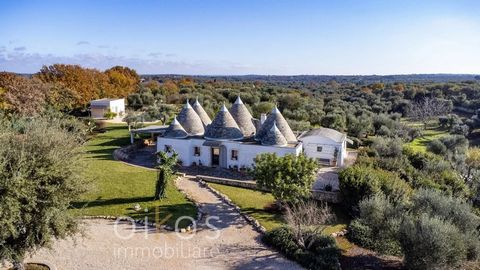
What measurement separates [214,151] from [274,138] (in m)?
5.85

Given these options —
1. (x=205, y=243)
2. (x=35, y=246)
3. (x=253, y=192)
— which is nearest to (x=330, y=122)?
(x=253, y=192)

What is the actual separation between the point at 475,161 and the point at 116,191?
3379 centimetres

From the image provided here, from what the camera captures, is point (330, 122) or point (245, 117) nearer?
point (245, 117)

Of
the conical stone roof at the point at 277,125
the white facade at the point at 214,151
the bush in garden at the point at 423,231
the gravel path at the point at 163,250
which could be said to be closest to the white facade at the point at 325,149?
the conical stone roof at the point at 277,125

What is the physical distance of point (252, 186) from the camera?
25.8 m

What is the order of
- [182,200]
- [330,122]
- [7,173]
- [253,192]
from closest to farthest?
[7,173] → [182,200] → [253,192] → [330,122]

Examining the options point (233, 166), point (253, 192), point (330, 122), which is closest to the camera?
point (253, 192)

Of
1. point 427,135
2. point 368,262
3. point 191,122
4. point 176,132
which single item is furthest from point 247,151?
point 427,135

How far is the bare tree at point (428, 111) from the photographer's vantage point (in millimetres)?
65562

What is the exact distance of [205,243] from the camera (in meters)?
17.2

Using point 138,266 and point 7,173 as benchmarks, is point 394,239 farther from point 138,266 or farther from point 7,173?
point 7,173

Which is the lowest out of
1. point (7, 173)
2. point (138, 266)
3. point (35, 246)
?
point (138, 266)

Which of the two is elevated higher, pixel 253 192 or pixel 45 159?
pixel 45 159

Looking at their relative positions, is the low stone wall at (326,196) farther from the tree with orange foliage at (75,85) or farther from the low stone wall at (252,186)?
the tree with orange foliage at (75,85)
